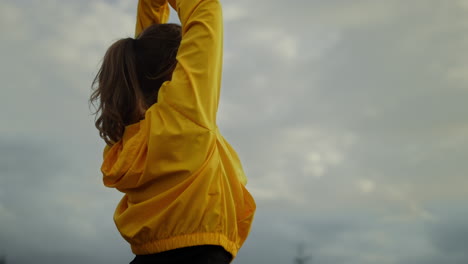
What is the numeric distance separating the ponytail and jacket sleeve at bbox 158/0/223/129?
318mm

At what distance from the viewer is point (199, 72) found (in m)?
3.66

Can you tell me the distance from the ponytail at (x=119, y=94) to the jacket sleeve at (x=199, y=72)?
318 millimetres

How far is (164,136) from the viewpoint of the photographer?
3619mm

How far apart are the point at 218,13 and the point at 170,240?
1.36m

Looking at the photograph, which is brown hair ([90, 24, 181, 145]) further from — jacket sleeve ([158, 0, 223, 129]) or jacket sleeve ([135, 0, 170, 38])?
jacket sleeve ([135, 0, 170, 38])

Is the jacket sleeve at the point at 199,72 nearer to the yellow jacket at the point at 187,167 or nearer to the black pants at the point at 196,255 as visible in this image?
the yellow jacket at the point at 187,167

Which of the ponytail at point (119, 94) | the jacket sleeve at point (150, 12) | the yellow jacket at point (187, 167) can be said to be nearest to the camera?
the yellow jacket at point (187, 167)

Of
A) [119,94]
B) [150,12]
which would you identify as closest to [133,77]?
[119,94]

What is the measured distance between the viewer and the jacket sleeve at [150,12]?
472 cm

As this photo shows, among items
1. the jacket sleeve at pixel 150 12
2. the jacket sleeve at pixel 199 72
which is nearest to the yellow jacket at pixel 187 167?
the jacket sleeve at pixel 199 72

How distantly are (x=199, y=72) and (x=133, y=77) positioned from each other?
539 mm

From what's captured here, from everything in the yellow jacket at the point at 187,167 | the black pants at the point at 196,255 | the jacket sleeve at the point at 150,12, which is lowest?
the black pants at the point at 196,255

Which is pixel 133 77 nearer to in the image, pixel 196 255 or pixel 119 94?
pixel 119 94

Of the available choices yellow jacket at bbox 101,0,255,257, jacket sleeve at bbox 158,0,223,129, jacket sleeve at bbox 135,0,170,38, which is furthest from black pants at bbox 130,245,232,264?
jacket sleeve at bbox 135,0,170,38
